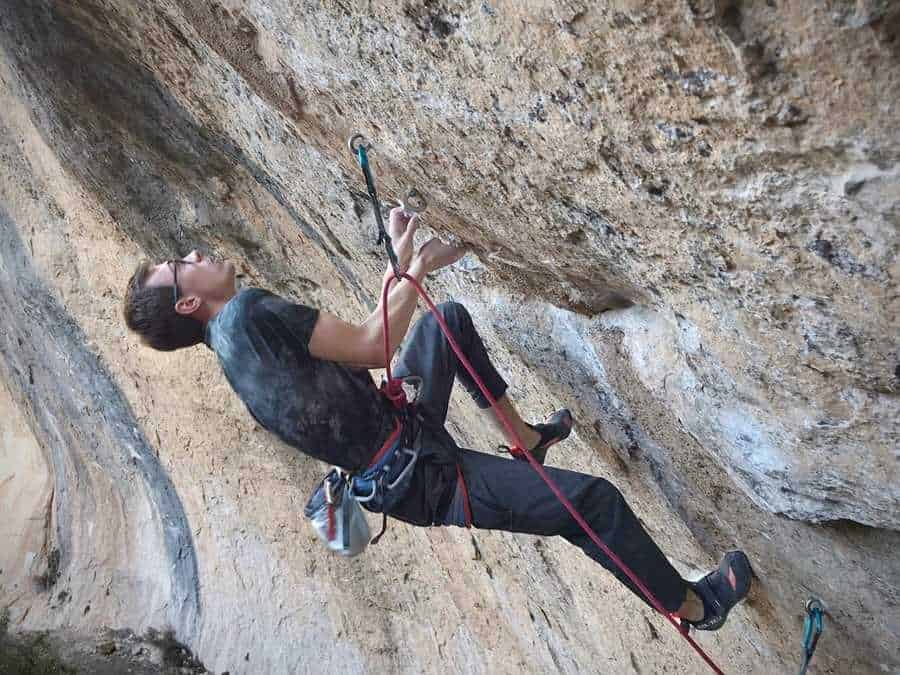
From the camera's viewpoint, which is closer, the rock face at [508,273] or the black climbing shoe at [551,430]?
the rock face at [508,273]

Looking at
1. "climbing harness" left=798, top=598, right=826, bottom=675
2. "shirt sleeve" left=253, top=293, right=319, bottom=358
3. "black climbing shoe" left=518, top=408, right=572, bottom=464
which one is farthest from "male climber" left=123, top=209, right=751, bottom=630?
"black climbing shoe" left=518, top=408, right=572, bottom=464

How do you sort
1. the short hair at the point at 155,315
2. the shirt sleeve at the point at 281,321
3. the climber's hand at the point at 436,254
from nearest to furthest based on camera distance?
the shirt sleeve at the point at 281,321
the short hair at the point at 155,315
the climber's hand at the point at 436,254

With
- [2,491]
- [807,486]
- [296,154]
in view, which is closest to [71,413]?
[2,491]

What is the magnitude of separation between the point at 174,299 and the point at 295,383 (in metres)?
0.35

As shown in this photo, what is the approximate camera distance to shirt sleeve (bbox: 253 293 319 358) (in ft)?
5.76

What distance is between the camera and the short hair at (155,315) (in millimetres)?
1870

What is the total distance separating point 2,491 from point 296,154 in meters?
4.59

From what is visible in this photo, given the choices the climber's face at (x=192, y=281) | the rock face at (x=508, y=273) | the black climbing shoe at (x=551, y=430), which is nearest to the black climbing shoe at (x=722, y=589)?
the rock face at (x=508, y=273)

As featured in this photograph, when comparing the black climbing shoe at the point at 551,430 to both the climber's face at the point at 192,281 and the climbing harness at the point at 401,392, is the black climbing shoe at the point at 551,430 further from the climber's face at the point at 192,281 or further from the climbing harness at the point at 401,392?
the climber's face at the point at 192,281

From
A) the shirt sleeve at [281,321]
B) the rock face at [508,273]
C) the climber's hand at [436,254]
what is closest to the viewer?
the rock face at [508,273]

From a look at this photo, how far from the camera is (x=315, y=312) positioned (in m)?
1.79

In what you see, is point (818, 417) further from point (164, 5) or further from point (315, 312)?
point (164, 5)

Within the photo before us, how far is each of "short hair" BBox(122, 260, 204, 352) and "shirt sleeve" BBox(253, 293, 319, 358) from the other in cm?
24

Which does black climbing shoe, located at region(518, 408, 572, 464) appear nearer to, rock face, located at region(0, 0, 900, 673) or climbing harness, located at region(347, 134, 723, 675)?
rock face, located at region(0, 0, 900, 673)
